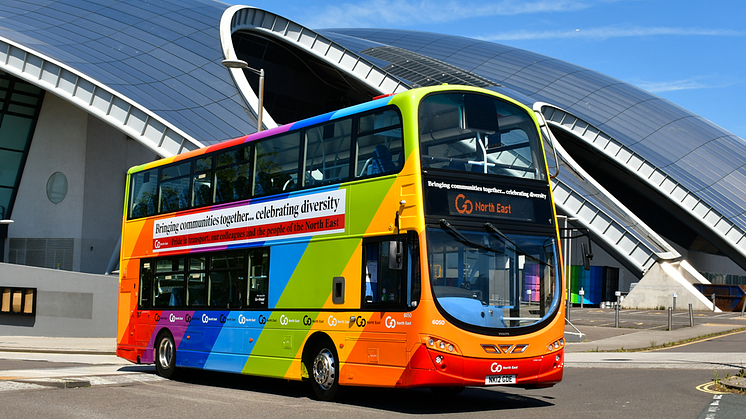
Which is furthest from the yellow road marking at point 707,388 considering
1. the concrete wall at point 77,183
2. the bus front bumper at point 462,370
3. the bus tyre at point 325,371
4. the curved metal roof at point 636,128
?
the curved metal roof at point 636,128

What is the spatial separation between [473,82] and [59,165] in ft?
93.9

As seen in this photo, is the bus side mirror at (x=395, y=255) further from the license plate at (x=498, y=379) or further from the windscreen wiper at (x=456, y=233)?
the license plate at (x=498, y=379)

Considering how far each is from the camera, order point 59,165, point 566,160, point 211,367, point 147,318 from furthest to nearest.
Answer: point 566,160 < point 59,165 < point 147,318 < point 211,367

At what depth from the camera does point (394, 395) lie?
1312 cm

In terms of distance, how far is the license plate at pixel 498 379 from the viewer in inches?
415

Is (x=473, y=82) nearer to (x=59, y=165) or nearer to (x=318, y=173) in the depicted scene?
(x=59, y=165)

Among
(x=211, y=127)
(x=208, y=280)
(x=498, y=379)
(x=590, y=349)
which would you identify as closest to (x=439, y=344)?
(x=498, y=379)

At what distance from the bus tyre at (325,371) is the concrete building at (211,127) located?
71.0 feet

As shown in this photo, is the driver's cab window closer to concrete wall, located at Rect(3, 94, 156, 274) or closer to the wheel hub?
the wheel hub

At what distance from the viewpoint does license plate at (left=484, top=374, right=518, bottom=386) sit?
1054 centimetres

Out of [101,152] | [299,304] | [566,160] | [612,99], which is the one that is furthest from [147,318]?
[612,99]

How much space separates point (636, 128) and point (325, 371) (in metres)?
47.7

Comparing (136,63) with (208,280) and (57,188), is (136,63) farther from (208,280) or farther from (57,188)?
(208,280)

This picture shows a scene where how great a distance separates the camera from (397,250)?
10469 millimetres
